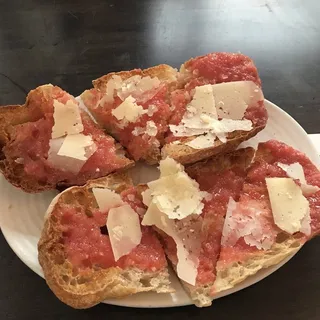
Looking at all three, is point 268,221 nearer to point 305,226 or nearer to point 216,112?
point 305,226

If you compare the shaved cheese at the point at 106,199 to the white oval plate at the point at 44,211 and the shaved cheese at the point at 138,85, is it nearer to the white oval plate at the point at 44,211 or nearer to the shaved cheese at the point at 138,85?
the white oval plate at the point at 44,211

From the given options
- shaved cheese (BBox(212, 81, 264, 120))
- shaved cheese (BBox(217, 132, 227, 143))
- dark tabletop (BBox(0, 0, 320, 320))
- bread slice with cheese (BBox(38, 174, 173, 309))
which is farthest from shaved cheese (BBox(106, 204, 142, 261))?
dark tabletop (BBox(0, 0, 320, 320))

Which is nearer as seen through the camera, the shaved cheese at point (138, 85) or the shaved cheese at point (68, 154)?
the shaved cheese at point (68, 154)

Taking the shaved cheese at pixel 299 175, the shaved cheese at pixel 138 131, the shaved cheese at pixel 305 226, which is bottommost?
the shaved cheese at pixel 305 226

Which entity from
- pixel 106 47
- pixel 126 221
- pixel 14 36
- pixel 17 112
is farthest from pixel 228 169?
pixel 14 36

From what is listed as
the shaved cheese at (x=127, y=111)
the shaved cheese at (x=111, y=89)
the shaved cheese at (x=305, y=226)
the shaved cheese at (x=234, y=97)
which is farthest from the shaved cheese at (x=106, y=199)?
the shaved cheese at (x=305, y=226)

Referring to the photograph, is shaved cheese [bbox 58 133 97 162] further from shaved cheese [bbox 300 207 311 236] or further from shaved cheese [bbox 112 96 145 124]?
shaved cheese [bbox 300 207 311 236]
